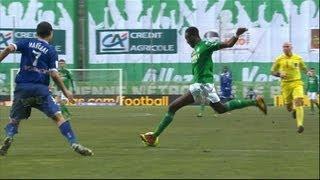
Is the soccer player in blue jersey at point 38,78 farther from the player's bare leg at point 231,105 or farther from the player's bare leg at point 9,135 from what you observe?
the player's bare leg at point 231,105

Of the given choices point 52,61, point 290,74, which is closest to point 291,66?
point 290,74

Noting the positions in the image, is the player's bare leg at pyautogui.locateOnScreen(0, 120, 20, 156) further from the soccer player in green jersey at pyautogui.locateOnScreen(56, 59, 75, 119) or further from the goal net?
the goal net

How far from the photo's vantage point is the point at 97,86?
136 ft

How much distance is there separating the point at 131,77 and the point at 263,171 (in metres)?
33.9

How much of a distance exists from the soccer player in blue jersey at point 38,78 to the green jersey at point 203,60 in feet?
9.10

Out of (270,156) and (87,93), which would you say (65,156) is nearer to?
(270,156)

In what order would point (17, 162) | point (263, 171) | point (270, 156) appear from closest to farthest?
point (263, 171) < point (17, 162) < point (270, 156)

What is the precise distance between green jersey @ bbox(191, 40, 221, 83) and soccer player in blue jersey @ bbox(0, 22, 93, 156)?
2.77 metres

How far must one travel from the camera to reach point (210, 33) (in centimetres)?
4384

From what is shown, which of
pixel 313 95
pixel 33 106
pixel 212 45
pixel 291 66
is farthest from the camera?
pixel 313 95

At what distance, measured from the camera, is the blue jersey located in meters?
11.5

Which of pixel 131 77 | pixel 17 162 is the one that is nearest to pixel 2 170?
pixel 17 162

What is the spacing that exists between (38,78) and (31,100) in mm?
351

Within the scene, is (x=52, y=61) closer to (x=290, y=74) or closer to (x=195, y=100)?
(x=195, y=100)
